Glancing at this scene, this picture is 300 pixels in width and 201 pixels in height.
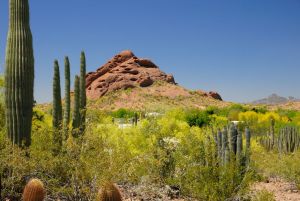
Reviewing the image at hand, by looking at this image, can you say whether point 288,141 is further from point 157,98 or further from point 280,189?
point 157,98

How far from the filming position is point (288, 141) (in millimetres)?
18094

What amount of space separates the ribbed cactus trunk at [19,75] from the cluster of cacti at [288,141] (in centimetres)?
1165

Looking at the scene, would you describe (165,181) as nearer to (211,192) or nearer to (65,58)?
(211,192)

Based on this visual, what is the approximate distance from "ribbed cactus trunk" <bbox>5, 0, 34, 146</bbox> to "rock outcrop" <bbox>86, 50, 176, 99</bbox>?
211 feet

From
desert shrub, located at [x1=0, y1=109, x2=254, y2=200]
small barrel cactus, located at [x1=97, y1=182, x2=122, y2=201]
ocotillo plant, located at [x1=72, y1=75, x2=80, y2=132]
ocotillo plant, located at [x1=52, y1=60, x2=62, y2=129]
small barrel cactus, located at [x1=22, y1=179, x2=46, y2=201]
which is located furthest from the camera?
ocotillo plant, located at [x1=72, y1=75, x2=80, y2=132]

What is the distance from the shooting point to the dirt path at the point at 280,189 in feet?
38.5

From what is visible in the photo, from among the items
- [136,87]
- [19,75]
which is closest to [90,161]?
[19,75]

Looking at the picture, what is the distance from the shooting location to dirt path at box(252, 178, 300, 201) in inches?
463

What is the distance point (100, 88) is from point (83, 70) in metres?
62.9

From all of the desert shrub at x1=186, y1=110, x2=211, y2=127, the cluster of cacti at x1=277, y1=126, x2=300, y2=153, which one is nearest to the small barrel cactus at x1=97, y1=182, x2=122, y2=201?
the cluster of cacti at x1=277, y1=126, x2=300, y2=153

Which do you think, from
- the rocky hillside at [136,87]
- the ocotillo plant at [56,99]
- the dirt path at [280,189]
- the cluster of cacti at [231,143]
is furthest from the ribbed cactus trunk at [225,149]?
the rocky hillside at [136,87]

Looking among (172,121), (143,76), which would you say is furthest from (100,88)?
(172,121)

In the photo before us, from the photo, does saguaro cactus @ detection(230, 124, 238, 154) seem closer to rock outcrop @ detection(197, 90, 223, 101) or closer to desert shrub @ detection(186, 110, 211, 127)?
desert shrub @ detection(186, 110, 211, 127)

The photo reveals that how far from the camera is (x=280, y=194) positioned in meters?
12.3
